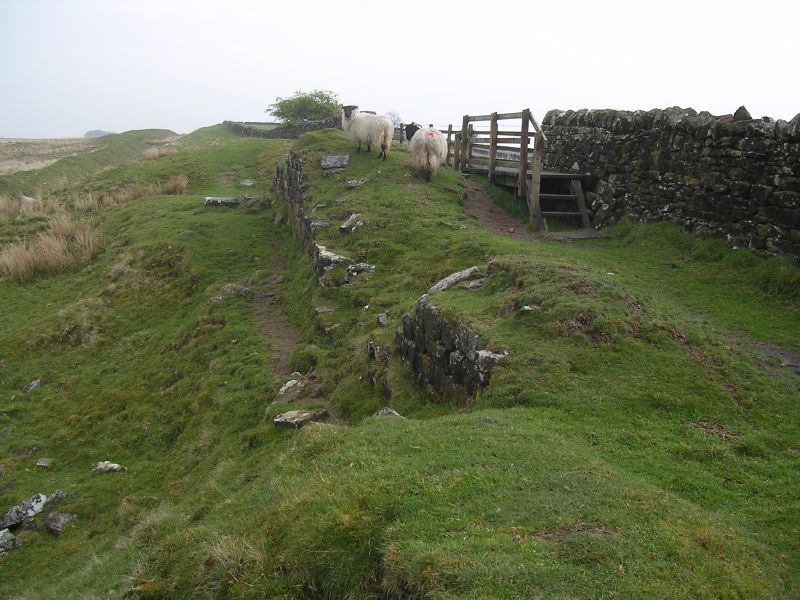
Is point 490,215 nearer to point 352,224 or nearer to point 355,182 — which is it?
point 352,224

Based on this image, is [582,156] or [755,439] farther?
[582,156]

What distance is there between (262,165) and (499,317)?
29221 mm

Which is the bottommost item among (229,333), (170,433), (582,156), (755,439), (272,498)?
(170,433)

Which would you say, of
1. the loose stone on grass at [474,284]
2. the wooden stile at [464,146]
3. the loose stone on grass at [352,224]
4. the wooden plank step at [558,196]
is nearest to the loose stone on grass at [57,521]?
the loose stone on grass at [474,284]

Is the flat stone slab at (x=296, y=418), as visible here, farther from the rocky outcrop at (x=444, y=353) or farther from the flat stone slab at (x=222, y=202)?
the flat stone slab at (x=222, y=202)

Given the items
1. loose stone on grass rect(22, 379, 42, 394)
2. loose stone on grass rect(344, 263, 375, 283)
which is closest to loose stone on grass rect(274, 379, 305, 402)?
loose stone on grass rect(344, 263, 375, 283)

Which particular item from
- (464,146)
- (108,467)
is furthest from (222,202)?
(108,467)

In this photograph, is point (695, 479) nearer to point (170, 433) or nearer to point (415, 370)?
point (415, 370)

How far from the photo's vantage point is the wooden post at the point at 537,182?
17.3m

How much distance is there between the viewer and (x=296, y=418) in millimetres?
10875

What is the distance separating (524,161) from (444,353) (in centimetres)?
1063

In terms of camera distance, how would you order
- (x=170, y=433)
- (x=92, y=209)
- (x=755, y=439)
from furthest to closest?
(x=92, y=209) → (x=170, y=433) → (x=755, y=439)

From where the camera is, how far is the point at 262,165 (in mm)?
36188

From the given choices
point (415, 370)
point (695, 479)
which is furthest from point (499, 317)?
point (695, 479)
